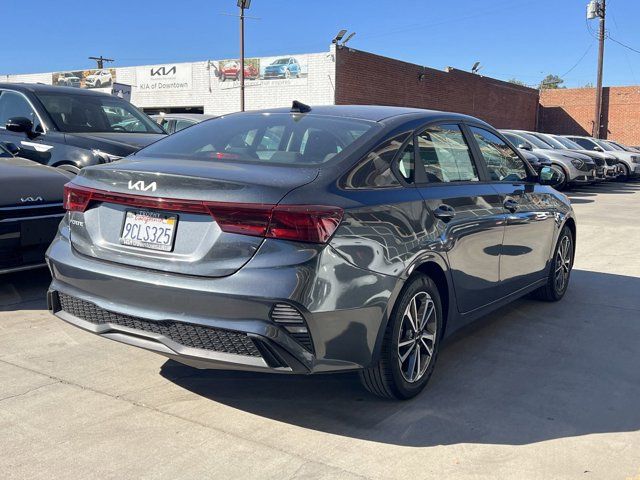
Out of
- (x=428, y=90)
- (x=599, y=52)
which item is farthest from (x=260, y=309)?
(x=599, y=52)

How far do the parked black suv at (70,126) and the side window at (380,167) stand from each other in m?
4.22

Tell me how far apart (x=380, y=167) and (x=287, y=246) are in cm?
90

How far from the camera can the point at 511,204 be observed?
496 centimetres

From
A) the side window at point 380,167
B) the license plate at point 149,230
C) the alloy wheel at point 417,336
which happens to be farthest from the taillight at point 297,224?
the alloy wheel at point 417,336

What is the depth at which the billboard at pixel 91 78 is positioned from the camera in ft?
109

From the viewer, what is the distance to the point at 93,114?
8508mm

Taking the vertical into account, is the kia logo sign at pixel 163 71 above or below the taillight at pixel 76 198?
above

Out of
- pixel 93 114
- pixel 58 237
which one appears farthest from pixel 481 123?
pixel 93 114

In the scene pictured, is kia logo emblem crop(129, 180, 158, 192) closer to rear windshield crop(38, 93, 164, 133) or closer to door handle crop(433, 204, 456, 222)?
door handle crop(433, 204, 456, 222)

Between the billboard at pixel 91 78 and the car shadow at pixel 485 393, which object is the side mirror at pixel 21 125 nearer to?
the car shadow at pixel 485 393

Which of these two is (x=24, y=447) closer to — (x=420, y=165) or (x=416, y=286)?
(x=416, y=286)

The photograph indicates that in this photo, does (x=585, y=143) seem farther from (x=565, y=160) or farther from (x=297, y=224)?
(x=297, y=224)

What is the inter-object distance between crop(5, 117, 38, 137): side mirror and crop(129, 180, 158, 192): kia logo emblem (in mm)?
5056

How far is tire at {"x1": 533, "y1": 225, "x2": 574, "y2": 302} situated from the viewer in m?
5.96
